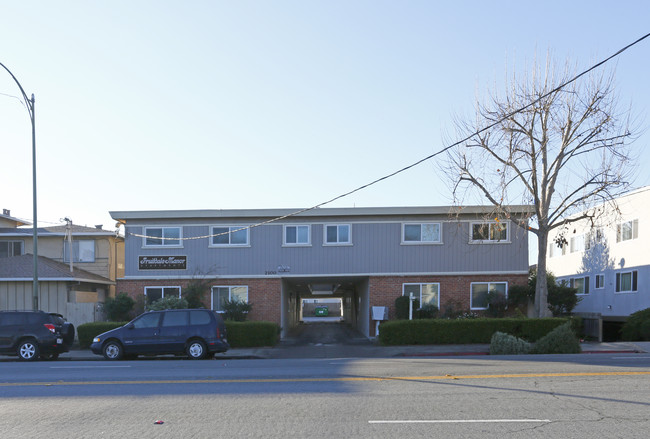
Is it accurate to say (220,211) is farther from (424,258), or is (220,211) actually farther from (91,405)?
(91,405)

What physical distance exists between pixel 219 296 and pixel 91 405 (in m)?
19.4

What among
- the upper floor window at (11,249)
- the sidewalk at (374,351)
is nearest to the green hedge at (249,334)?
the sidewalk at (374,351)

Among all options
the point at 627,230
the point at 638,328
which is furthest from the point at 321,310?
the point at 638,328

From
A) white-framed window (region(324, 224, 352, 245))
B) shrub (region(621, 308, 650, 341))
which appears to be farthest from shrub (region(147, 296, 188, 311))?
shrub (region(621, 308, 650, 341))

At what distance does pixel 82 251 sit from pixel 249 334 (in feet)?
41.8

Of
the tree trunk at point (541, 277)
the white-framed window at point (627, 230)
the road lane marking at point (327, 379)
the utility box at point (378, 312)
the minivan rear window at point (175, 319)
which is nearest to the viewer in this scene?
the road lane marking at point (327, 379)

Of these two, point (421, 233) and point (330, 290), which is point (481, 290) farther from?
point (330, 290)

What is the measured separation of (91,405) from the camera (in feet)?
33.3

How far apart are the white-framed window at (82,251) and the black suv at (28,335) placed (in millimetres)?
12115

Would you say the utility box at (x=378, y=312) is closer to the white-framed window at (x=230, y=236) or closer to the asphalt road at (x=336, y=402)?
the white-framed window at (x=230, y=236)

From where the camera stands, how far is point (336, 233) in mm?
29453

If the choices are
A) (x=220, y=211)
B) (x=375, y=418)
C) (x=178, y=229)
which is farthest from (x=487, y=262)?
(x=375, y=418)

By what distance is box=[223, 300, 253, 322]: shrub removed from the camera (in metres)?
28.4

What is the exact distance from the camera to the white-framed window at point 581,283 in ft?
128
